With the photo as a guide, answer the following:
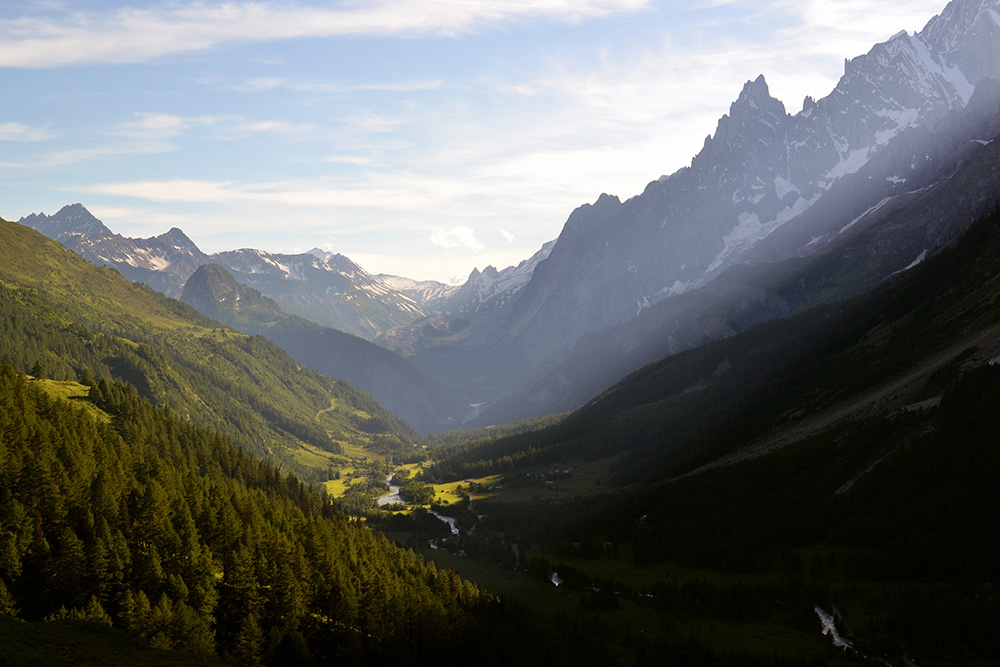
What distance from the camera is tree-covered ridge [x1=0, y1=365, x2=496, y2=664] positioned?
231 ft

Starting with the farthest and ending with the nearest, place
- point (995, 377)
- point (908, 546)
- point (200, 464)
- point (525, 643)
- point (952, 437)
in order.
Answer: point (200, 464), point (995, 377), point (952, 437), point (908, 546), point (525, 643)

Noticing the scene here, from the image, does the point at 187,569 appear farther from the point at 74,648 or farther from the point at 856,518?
the point at 856,518

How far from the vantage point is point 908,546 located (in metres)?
103

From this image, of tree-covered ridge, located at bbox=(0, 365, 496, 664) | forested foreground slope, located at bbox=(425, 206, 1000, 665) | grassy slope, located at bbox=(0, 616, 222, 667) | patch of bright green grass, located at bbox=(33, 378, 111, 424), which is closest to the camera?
grassy slope, located at bbox=(0, 616, 222, 667)

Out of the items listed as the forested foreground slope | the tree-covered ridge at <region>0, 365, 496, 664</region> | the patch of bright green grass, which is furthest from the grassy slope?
the patch of bright green grass

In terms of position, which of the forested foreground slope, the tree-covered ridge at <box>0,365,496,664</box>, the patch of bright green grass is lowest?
the forested foreground slope

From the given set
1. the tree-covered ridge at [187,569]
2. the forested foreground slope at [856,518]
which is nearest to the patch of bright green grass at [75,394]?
the tree-covered ridge at [187,569]

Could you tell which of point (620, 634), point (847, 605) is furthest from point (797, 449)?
point (620, 634)

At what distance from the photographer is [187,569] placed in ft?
259

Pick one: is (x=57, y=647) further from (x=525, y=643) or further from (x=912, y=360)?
(x=912, y=360)

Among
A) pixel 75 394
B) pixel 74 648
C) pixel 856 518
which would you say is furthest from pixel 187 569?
pixel 75 394

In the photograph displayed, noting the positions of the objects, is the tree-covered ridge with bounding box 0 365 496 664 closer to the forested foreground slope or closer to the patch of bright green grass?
the forested foreground slope

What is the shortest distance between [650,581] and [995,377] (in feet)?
243

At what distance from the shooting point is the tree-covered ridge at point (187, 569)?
70375 millimetres
